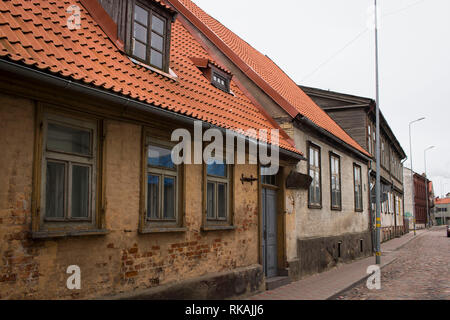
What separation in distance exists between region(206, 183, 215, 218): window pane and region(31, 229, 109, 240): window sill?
2950 mm

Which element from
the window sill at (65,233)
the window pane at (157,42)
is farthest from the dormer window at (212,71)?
the window sill at (65,233)

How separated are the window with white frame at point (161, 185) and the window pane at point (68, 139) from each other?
4.10 ft

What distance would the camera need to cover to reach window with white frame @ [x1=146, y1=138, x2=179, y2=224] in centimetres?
748

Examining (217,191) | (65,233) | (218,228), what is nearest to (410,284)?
(218,228)

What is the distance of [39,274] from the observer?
17.9 ft

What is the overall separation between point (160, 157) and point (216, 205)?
2.05 m

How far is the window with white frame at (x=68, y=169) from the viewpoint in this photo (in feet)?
19.0

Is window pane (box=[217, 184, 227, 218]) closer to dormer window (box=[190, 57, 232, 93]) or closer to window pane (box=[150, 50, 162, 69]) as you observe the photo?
window pane (box=[150, 50, 162, 69])

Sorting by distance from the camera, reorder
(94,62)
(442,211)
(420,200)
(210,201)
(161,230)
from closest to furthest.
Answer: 1. (94,62)
2. (161,230)
3. (210,201)
4. (420,200)
5. (442,211)

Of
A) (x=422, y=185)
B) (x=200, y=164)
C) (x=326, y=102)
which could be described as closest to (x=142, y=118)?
(x=200, y=164)

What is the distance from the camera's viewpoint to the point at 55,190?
5.88 m

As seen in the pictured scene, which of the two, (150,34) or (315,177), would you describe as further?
(315,177)

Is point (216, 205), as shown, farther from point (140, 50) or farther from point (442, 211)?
point (442, 211)

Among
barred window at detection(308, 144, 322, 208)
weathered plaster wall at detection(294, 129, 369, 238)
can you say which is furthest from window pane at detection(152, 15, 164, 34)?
barred window at detection(308, 144, 322, 208)
